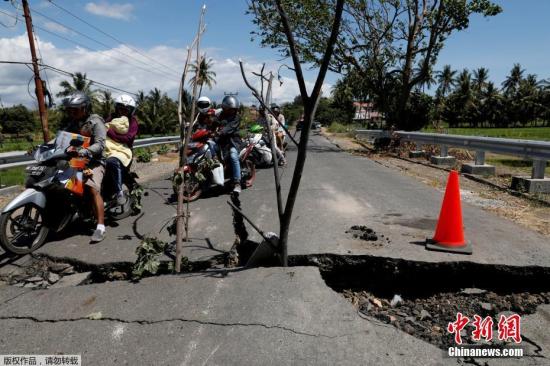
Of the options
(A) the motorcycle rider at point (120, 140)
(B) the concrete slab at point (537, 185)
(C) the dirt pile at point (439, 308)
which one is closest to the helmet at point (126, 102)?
(A) the motorcycle rider at point (120, 140)

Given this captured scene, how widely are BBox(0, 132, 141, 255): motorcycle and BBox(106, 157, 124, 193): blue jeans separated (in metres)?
0.59

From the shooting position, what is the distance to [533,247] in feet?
13.1

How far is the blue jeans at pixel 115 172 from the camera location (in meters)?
5.44

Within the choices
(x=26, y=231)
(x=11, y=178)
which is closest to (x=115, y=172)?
(x=26, y=231)

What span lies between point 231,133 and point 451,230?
464 centimetres

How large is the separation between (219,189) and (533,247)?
16.7ft

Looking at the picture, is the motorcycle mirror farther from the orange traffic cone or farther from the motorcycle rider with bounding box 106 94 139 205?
the orange traffic cone

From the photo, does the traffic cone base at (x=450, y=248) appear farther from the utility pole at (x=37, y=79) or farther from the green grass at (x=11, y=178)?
the utility pole at (x=37, y=79)

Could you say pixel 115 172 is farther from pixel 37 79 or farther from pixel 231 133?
pixel 37 79

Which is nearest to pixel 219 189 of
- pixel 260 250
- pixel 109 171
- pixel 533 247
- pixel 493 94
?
pixel 109 171

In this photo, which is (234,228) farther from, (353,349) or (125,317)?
(353,349)

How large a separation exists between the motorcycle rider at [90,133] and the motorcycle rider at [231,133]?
2.65m

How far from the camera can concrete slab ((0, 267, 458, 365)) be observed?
2.38 meters
